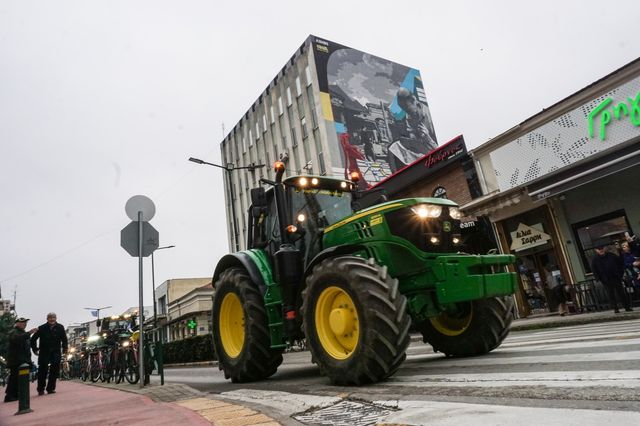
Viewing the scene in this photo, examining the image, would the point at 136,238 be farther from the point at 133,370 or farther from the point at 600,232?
the point at 600,232

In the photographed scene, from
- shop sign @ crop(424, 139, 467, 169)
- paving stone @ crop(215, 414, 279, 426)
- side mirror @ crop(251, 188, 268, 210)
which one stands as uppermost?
shop sign @ crop(424, 139, 467, 169)

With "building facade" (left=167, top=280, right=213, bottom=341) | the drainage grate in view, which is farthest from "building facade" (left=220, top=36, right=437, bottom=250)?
the drainage grate

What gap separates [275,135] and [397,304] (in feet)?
126

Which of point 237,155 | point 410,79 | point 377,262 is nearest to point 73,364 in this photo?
point 377,262

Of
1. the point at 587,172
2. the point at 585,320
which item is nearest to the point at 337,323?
the point at 585,320

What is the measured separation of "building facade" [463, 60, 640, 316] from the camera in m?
12.4

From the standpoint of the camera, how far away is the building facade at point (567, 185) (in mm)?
12352

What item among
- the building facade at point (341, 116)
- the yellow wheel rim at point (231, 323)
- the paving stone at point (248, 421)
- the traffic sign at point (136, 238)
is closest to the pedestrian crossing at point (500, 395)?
the paving stone at point (248, 421)

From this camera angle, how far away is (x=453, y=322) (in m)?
5.54

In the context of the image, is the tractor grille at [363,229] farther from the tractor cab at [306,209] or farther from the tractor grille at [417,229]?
the tractor cab at [306,209]

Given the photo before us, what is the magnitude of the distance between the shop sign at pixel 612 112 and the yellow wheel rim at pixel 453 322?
1016 cm

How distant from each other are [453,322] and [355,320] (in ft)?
6.04

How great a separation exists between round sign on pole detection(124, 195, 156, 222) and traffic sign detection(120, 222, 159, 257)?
0.44ft

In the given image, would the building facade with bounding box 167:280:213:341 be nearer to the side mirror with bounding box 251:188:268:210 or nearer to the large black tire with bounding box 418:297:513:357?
the side mirror with bounding box 251:188:268:210
